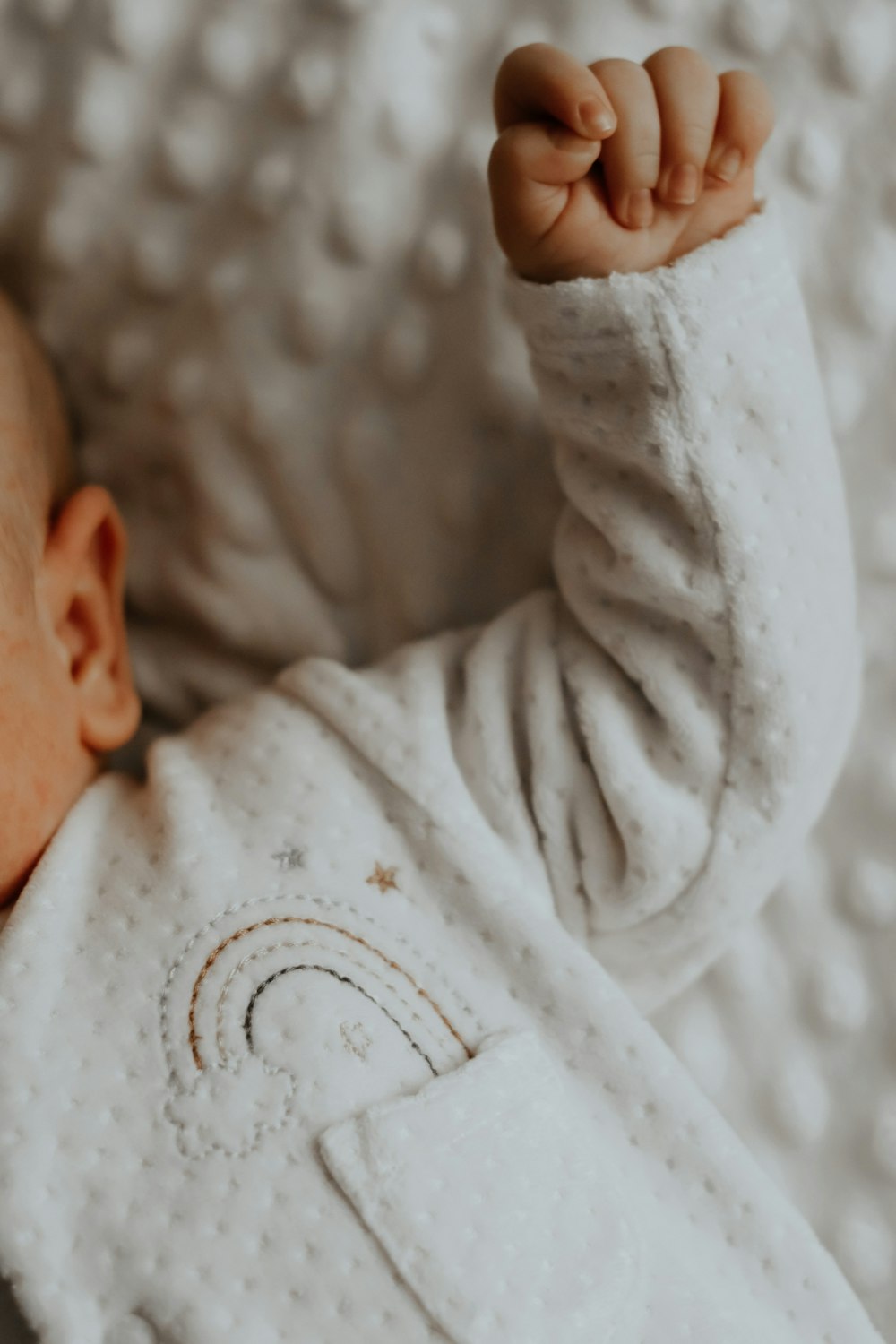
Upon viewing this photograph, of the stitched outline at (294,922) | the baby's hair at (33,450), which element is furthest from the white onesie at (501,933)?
the baby's hair at (33,450)

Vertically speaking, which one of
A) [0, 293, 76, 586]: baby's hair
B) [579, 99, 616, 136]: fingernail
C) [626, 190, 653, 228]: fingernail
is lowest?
[0, 293, 76, 586]: baby's hair

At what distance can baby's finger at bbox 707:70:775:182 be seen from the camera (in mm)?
591

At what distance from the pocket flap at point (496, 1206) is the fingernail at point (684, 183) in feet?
1.25

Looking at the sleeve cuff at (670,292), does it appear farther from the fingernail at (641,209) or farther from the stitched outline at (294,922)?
the stitched outline at (294,922)

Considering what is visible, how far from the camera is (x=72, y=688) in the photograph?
2.24 ft

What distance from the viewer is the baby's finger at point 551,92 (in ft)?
1.81

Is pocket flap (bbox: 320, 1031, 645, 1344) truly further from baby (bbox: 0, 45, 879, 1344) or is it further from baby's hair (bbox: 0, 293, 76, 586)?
baby's hair (bbox: 0, 293, 76, 586)

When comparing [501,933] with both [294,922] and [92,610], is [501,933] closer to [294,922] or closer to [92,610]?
[294,922]

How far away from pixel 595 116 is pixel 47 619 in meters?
0.35

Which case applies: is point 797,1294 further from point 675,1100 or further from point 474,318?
point 474,318

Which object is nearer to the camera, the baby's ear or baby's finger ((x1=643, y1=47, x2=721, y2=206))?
baby's finger ((x1=643, y1=47, x2=721, y2=206))

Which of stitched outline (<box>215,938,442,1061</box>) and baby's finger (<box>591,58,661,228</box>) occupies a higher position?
baby's finger (<box>591,58,661,228</box>)

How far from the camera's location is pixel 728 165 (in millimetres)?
594

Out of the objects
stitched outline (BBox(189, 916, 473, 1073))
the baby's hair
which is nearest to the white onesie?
stitched outline (BBox(189, 916, 473, 1073))
